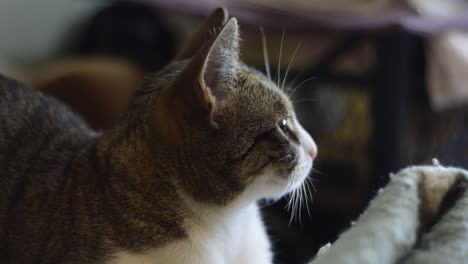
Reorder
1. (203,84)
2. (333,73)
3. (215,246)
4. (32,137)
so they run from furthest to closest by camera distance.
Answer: (333,73) < (32,137) < (215,246) < (203,84)

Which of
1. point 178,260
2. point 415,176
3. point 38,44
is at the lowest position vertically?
point 38,44

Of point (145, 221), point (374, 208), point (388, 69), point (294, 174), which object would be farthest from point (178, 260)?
point (388, 69)

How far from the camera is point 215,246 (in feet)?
2.57

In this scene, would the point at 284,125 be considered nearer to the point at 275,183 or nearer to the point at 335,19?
the point at 275,183

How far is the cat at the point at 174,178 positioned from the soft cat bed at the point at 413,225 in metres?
0.24

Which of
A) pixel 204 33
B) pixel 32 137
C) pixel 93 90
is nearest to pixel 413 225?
pixel 204 33

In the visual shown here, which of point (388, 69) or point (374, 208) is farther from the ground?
point (374, 208)

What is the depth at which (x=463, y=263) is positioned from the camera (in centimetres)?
47

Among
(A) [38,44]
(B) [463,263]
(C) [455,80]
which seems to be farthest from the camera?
(A) [38,44]

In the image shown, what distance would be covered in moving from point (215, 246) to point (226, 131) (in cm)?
15

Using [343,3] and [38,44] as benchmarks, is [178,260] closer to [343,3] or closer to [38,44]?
[343,3]

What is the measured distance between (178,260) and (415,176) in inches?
13.1

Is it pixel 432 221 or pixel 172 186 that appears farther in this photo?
pixel 172 186

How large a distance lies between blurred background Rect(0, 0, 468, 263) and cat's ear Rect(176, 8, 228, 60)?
13cm
